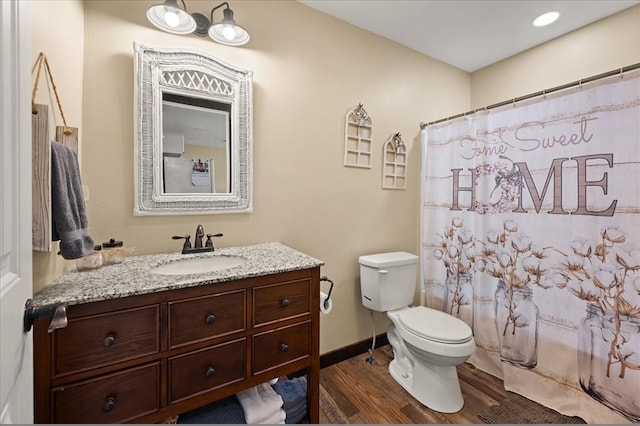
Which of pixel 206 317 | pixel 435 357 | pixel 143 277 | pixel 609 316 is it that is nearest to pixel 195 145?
pixel 143 277

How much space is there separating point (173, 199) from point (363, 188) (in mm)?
1331

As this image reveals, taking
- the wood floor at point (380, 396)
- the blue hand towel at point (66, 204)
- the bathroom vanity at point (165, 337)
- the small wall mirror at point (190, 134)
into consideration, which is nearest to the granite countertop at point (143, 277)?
the bathroom vanity at point (165, 337)

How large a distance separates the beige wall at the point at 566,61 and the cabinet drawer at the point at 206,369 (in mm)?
2954

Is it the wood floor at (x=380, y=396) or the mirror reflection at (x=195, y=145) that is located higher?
the mirror reflection at (x=195, y=145)

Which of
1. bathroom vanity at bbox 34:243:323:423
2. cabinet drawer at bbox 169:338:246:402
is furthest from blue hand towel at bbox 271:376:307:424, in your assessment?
cabinet drawer at bbox 169:338:246:402

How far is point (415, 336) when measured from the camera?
5.37 feet

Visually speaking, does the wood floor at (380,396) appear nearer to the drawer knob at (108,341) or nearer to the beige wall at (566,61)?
the drawer knob at (108,341)

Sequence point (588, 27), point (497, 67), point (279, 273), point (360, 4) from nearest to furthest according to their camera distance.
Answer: point (279, 273) → point (360, 4) → point (588, 27) → point (497, 67)

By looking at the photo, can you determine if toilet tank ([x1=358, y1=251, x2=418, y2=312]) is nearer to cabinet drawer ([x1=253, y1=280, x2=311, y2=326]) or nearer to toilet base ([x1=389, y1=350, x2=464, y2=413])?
toilet base ([x1=389, y1=350, x2=464, y2=413])

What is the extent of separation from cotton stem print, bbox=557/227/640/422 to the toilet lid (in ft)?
2.01

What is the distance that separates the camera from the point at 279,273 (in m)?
1.23

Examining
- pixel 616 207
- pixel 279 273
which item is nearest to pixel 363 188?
pixel 279 273

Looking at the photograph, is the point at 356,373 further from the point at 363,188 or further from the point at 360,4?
the point at 360,4

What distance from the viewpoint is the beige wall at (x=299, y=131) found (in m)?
1.31
